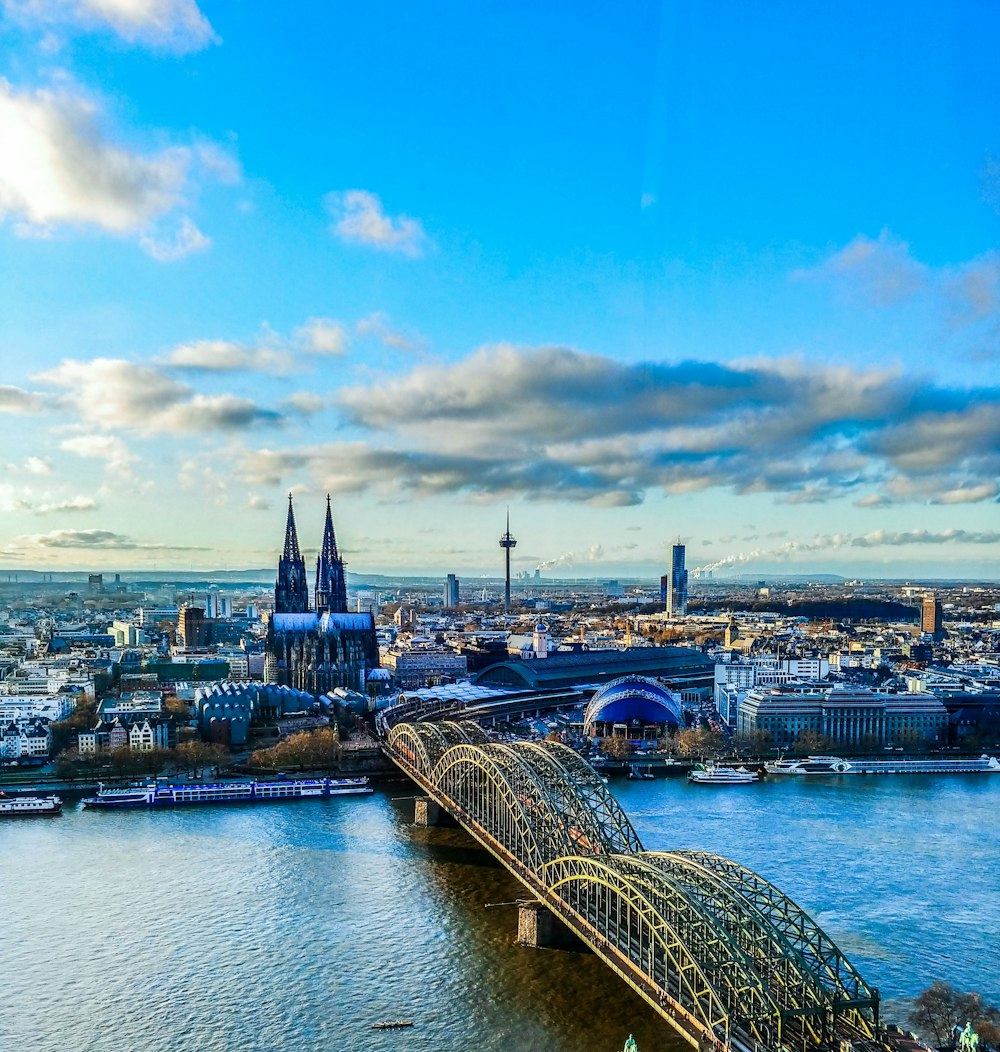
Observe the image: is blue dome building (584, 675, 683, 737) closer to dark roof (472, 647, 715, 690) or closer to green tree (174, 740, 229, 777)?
dark roof (472, 647, 715, 690)

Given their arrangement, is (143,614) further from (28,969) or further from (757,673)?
(28,969)

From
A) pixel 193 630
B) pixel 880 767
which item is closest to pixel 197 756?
pixel 880 767

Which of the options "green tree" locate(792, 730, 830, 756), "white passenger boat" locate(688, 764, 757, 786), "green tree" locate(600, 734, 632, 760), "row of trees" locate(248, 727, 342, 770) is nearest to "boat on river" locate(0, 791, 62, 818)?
→ "row of trees" locate(248, 727, 342, 770)

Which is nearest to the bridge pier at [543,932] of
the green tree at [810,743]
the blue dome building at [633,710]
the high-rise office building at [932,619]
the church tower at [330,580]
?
the green tree at [810,743]

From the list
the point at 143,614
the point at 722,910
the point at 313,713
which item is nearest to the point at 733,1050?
the point at 722,910

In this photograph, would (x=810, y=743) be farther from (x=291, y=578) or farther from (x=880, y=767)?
(x=291, y=578)
